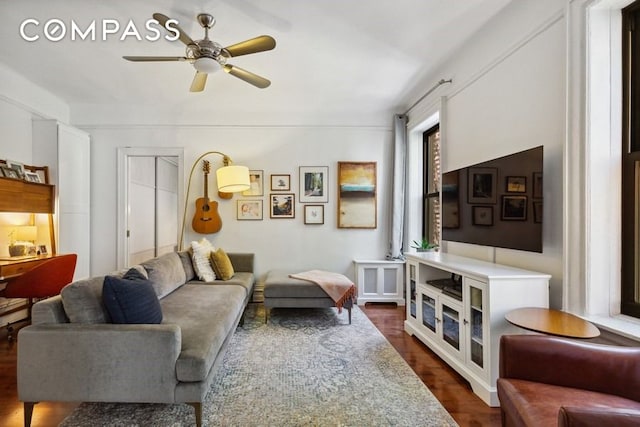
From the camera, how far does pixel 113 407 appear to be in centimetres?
188

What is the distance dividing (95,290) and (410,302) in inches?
106

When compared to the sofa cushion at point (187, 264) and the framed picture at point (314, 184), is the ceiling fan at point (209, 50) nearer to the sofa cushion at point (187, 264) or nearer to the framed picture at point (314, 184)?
the sofa cushion at point (187, 264)

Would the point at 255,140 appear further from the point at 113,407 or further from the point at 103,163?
the point at 113,407

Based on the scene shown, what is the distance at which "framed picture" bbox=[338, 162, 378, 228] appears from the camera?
4.53 meters

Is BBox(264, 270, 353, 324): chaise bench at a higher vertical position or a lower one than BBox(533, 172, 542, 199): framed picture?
lower

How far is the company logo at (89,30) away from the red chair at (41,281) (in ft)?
6.60

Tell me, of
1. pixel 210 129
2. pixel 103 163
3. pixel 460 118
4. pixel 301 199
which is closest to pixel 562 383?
pixel 460 118

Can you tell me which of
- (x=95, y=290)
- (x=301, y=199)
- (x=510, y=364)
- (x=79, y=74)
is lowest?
(x=510, y=364)

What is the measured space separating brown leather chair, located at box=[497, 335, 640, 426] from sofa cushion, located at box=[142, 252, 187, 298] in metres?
2.47

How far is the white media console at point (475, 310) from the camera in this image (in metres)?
1.94

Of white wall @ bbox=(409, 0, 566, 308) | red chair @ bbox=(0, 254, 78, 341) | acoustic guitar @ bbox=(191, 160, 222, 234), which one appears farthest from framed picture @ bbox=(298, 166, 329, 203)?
red chair @ bbox=(0, 254, 78, 341)

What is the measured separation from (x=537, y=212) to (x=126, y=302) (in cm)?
255

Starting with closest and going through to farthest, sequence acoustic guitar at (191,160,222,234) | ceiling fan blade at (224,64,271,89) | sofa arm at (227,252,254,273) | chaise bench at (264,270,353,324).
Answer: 1. ceiling fan blade at (224,64,271,89)
2. chaise bench at (264,270,353,324)
3. sofa arm at (227,252,254,273)
4. acoustic guitar at (191,160,222,234)

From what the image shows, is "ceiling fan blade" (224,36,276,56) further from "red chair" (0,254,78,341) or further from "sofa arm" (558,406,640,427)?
"red chair" (0,254,78,341)
